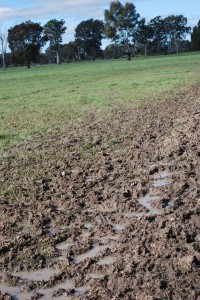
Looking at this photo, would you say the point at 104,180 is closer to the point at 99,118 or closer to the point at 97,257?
the point at 97,257

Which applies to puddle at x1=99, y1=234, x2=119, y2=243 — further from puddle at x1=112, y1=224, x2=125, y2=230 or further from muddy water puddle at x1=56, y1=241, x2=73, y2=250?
muddy water puddle at x1=56, y1=241, x2=73, y2=250

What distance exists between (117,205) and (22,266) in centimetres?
210

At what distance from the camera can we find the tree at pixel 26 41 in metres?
93.8

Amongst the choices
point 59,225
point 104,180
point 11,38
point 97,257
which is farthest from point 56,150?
point 11,38

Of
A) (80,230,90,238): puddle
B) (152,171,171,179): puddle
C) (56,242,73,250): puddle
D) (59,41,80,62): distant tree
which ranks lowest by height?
(56,242,73,250): puddle

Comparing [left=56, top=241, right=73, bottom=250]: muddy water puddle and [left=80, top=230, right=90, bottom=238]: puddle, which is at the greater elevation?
[left=80, top=230, right=90, bottom=238]: puddle

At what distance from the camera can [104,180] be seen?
8.52m

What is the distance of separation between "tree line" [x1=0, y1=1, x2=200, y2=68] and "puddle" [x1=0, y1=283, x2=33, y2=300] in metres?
87.0

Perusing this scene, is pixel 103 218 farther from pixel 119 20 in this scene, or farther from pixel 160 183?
pixel 119 20

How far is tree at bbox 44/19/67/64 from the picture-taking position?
393ft

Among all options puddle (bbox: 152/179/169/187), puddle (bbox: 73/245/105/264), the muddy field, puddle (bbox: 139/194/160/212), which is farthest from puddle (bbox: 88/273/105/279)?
puddle (bbox: 152/179/169/187)

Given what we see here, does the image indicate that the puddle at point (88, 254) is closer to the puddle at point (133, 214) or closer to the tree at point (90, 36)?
the puddle at point (133, 214)

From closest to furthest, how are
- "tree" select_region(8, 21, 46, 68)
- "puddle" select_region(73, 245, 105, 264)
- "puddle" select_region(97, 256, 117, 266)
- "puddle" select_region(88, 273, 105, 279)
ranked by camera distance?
1. "puddle" select_region(88, 273, 105, 279)
2. "puddle" select_region(97, 256, 117, 266)
3. "puddle" select_region(73, 245, 105, 264)
4. "tree" select_region(8, 21, 46, 68)

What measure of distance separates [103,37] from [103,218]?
341 ft
